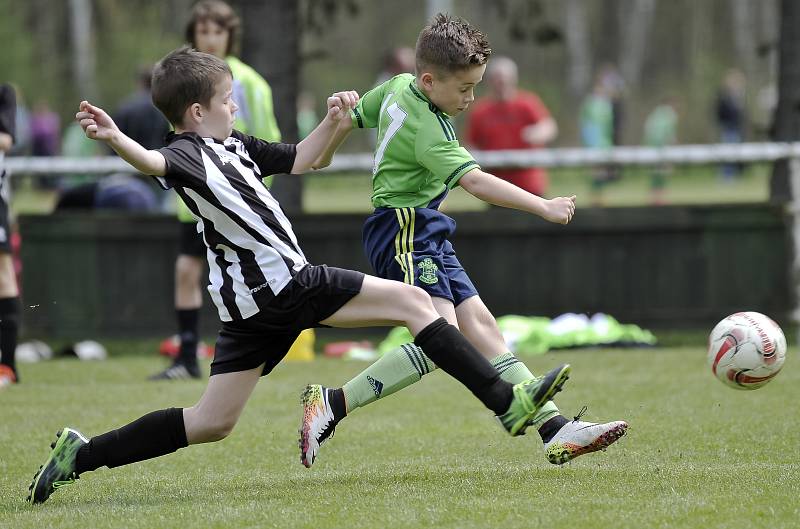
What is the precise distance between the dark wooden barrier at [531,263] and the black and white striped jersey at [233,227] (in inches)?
201

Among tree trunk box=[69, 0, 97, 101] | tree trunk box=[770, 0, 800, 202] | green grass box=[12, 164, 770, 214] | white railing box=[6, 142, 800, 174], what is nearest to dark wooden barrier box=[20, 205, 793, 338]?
white railing box=[6, 142, 800, 174]

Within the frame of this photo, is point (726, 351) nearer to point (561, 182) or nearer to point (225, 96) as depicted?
point (225, 96)

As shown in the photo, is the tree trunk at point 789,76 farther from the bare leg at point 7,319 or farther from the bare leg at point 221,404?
the bare leg at point 221,404

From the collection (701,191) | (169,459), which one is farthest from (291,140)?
(701,191)

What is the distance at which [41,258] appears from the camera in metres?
9.77

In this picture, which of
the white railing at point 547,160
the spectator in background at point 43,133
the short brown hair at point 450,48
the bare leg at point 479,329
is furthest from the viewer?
the spectator in background at point 43,133

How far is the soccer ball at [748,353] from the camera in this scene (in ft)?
17.4

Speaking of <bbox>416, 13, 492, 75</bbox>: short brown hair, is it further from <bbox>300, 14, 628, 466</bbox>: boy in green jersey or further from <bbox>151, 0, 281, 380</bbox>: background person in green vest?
<bbox>151, 0, 281, 380</bbox>: background person in green vest

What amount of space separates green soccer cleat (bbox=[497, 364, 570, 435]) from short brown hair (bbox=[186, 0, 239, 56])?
3.97 meters

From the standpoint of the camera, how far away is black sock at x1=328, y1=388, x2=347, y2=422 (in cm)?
499

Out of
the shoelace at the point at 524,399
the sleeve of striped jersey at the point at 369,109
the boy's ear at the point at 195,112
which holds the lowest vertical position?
the shoelace at the point at 524,399

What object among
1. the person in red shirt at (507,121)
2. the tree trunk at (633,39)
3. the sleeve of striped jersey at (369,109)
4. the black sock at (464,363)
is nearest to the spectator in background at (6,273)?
the sleeve of striped jersey at (369,109)

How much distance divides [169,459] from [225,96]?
1.69 m

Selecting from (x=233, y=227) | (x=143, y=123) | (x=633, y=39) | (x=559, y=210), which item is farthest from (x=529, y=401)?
(x=633, y=39)
